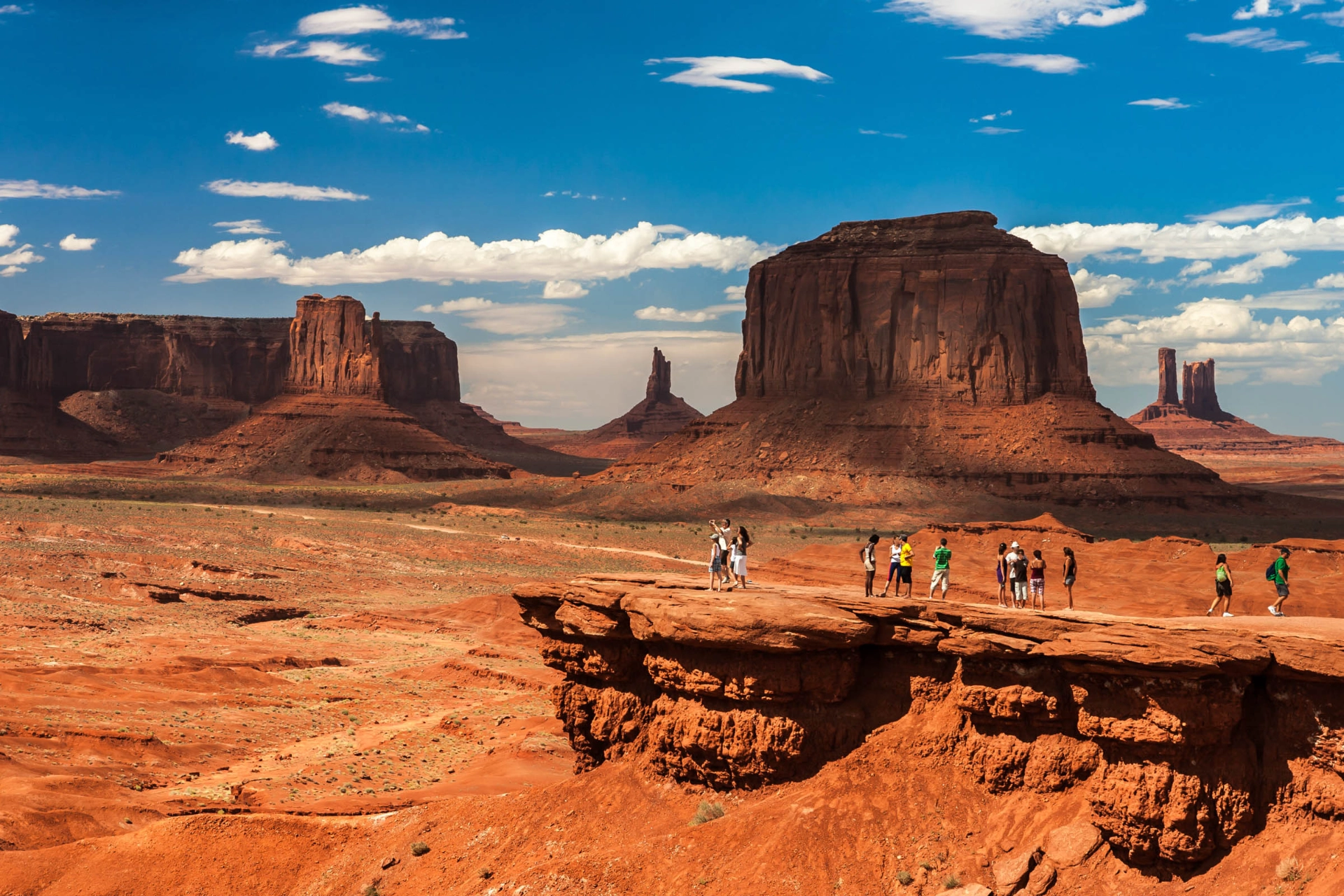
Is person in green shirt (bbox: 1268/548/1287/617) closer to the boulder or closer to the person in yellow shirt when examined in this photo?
the person in yellow shirt

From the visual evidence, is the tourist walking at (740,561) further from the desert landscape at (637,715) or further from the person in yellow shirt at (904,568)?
the person in yellow shirt at (904,568)

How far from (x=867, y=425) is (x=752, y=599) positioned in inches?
3050

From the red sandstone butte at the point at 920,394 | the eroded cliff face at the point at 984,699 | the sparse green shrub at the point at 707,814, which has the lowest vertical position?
the sparse green shrub at the point at 707,814

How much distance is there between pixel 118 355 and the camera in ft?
498

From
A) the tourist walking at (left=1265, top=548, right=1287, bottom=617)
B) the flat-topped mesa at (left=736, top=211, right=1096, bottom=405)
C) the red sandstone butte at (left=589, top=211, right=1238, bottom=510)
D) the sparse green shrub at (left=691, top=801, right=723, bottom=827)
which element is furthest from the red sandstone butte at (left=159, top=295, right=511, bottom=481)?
the sparse green shrub at (left=691, top=801, right=723, bottom=827)

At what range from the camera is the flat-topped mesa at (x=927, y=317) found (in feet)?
294

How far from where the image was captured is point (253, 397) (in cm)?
15725

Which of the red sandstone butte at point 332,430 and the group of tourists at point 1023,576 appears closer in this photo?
the group of tourists at point 1023,576

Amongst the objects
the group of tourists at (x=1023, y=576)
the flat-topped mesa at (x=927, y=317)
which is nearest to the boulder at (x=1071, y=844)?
the group of tourists at (x=1023, y=576)

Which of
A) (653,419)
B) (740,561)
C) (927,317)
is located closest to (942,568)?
(740,561)

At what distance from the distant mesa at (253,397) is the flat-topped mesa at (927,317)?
37.0 meters

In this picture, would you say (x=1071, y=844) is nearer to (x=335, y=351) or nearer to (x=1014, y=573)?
(x=1014, y=573)

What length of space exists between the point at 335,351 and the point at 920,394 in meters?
66.6

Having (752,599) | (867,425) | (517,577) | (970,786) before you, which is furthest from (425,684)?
(867,425)
